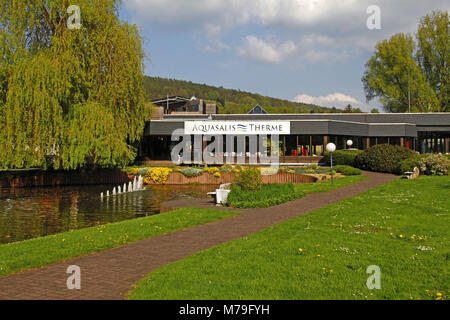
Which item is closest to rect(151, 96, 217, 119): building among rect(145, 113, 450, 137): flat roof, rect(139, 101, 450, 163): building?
rect(145, 113, 450, 137): flat roof

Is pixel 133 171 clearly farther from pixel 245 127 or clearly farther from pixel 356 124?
pixel 356 124

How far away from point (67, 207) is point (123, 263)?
40.6 ft

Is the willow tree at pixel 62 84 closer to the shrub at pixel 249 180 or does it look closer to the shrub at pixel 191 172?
the shrub at pixel 191 172

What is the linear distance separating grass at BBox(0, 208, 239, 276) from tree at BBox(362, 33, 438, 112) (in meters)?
58.2

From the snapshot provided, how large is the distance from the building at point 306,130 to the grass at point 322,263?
2823cm

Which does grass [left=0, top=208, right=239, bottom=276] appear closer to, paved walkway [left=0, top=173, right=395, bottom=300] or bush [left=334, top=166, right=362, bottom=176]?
paved walkway [left=0, top=173, right=395, bottom=300]

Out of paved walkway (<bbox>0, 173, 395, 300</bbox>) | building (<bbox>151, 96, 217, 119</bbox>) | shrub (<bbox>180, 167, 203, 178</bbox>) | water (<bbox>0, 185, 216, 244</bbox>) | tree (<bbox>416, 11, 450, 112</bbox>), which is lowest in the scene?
water (<bbox>0, 185, 216, 244</bbox>)

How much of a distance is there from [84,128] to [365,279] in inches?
914

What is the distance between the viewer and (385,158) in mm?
31500

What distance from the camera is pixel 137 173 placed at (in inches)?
1267

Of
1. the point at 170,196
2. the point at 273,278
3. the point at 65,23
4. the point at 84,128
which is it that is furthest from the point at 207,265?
the point at 65,23

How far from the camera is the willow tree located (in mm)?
24703

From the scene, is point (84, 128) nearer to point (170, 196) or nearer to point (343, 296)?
point (170, 196)

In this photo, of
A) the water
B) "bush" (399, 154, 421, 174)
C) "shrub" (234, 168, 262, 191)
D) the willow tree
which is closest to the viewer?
the water
